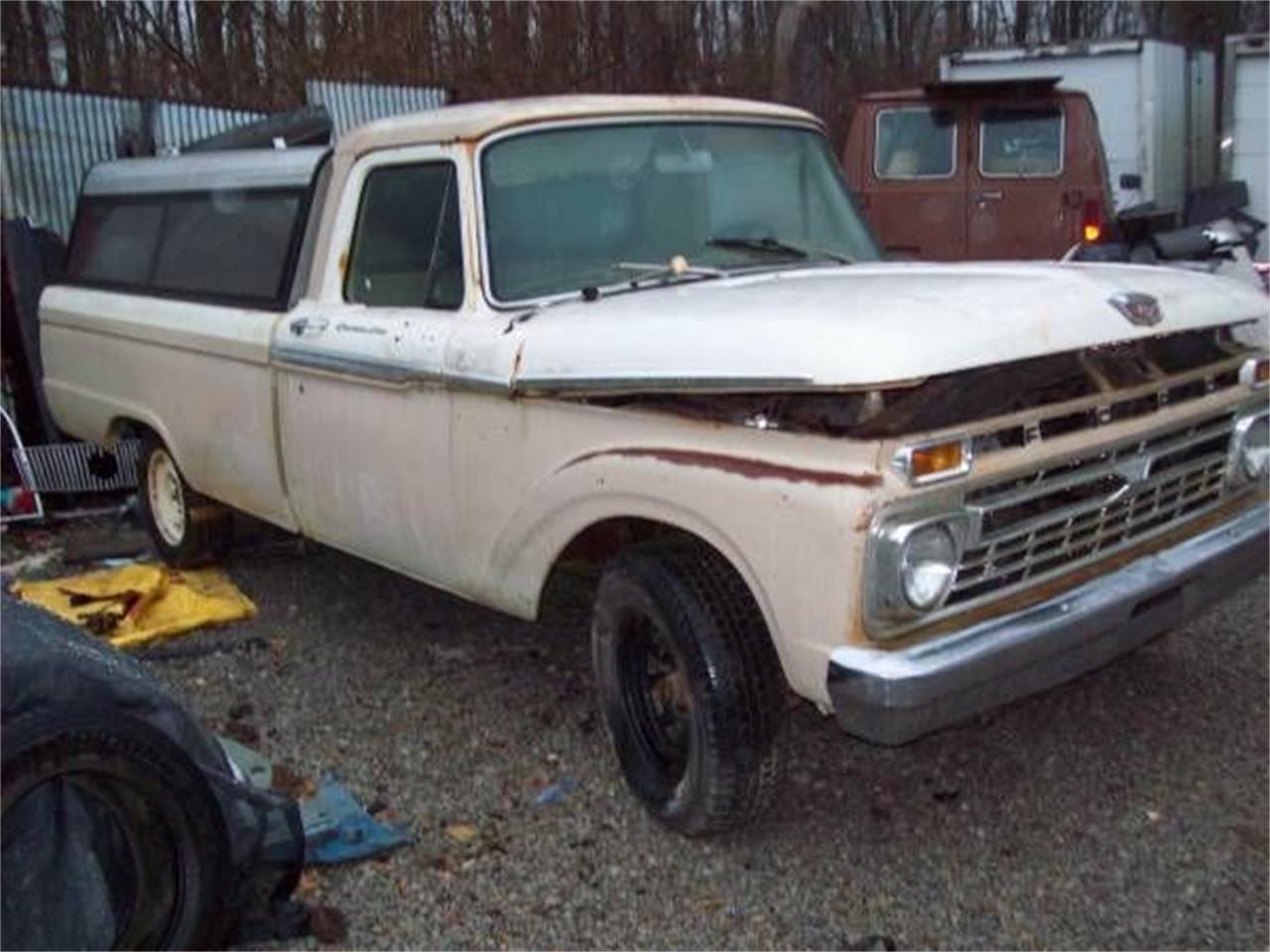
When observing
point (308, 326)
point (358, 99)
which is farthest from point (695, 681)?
point (358, 99)

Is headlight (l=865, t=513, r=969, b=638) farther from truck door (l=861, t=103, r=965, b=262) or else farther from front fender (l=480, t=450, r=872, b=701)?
truck door (l=861, t=103, r=965, b=262)

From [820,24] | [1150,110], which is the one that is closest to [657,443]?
[1150,110]

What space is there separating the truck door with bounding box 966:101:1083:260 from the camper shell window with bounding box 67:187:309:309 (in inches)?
249

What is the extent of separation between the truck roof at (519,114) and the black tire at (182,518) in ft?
6.18

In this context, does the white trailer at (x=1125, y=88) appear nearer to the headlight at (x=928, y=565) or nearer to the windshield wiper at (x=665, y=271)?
the windshield wiper at (x=665, y=271)

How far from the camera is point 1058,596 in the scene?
3.42 m

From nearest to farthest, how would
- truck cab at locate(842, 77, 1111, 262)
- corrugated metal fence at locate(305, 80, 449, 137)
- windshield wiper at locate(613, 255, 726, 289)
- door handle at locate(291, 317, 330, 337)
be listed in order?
windshield wiper at locate(613, 255, 726, 289) < door handle at locate(291, 317, 330, 337) < truck cab at locate(842, 77, 1111, 262) < corrugated metal fence at locate(305, 80, 449, 137)

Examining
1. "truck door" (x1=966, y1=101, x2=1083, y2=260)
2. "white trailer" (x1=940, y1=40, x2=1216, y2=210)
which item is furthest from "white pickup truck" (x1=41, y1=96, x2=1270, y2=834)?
"white trailer" (x1=940, y1=40, x2=1216, y2=210)

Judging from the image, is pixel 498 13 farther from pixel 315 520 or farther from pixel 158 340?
pixel 315 520

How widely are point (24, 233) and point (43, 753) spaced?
536 cm

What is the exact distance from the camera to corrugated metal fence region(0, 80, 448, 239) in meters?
8.66

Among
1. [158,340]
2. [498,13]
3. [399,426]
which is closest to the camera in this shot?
[399,426]

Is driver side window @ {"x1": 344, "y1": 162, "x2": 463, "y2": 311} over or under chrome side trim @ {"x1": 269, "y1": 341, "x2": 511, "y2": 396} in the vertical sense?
over

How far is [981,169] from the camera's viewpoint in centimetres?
1056
